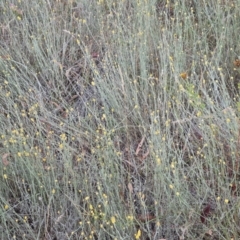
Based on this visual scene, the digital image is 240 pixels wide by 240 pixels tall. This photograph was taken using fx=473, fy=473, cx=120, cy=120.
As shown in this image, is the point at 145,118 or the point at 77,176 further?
the point at 145,118

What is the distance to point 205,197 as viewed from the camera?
2.15 metres

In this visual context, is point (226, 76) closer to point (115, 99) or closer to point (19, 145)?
point (115, 99)

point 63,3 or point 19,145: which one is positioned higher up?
point 63,3

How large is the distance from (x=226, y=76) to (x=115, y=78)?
691mm

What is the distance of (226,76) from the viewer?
2945mm

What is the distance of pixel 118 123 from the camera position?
2666 millimetres

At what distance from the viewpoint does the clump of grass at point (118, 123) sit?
7.11 feet

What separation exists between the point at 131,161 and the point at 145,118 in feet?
1.02

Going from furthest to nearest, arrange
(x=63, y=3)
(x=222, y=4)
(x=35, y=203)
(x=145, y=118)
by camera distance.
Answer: (x=63, y=3) → (x=222, y=4) → (x=145, y=118) → (x=35, y=203)

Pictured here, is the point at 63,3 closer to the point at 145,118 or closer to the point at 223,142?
the point at 145,118

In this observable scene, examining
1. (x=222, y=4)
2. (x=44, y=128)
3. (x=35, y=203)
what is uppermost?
(x=222, y=4)

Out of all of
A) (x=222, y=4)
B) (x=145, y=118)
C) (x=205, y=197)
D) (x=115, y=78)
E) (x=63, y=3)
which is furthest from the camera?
(x=63, y=3)

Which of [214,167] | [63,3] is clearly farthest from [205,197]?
[63,3]

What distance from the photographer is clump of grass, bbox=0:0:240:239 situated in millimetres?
2168
